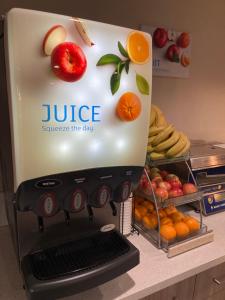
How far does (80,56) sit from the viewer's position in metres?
0.52

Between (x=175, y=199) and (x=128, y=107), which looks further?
(x=175, y=199)

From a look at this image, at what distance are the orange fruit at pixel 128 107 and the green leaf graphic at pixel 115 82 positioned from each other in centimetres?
2

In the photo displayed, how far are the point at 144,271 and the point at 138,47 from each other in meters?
0.65

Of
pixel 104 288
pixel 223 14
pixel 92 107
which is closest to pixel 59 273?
pixel 104 288

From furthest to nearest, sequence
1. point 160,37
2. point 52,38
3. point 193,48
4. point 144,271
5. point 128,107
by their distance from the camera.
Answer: point 193,48 < point 160,37 < point 144,271 < point 128,107 < point 52,38

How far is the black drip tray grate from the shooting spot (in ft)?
1.78

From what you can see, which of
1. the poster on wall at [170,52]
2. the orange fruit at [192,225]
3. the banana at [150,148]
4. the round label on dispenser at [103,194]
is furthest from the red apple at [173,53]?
the round label on dispenser at [103,194]

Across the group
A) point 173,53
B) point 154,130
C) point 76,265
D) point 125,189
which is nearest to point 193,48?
point 173,53

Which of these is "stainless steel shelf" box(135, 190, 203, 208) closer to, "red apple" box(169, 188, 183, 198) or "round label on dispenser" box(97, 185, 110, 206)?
"red apple" box(169, 188, 183, 198)

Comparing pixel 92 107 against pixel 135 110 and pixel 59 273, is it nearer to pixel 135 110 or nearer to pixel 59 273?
pixel 135 110

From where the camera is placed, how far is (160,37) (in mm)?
1209

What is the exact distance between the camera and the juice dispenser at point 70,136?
0.49 metres

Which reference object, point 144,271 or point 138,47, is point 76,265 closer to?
point 144,271

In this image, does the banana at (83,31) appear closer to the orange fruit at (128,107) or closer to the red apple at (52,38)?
the red apple at (52,38)
